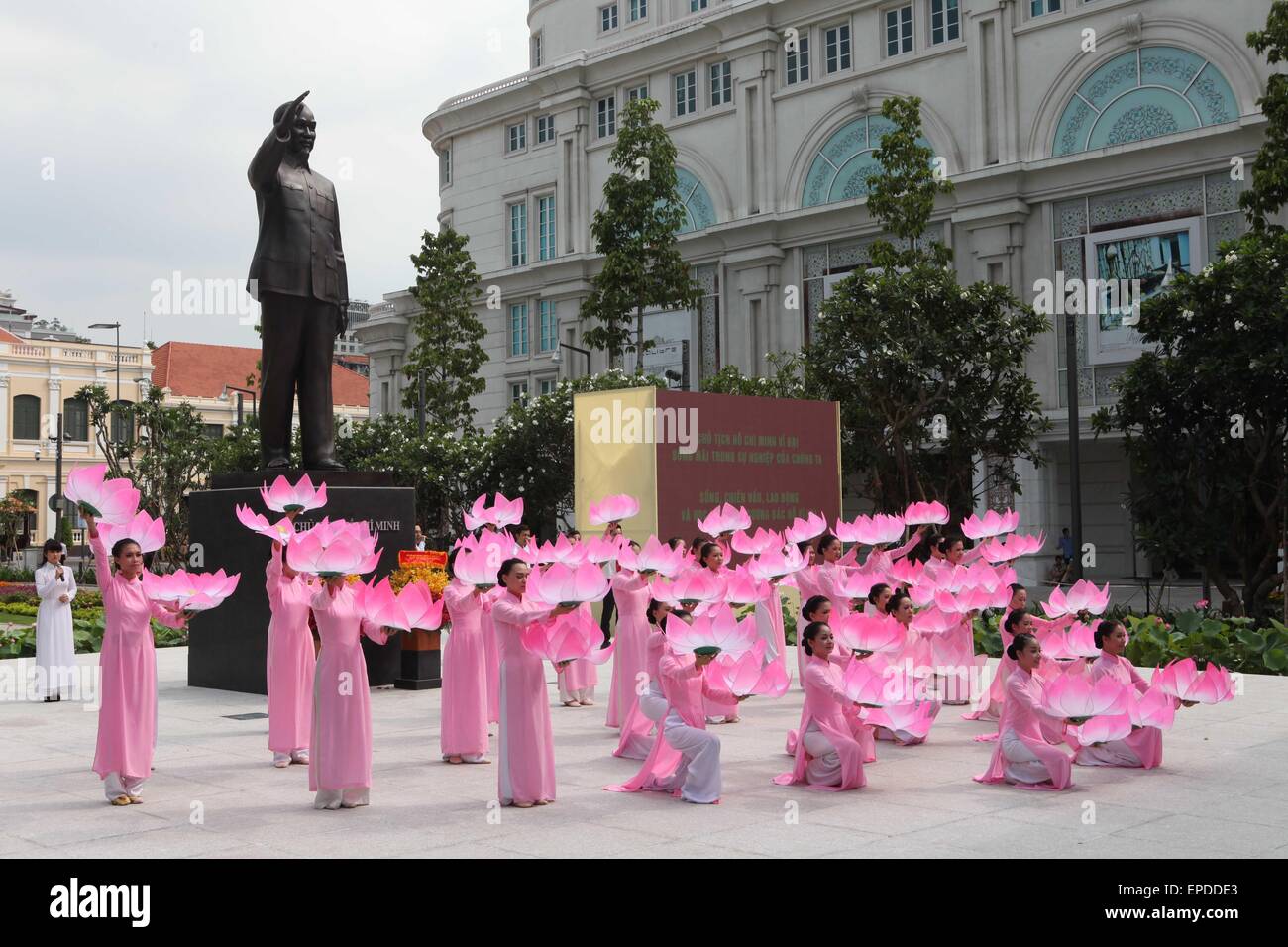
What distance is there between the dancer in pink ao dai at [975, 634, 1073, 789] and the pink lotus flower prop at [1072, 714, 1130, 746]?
0.58 ft

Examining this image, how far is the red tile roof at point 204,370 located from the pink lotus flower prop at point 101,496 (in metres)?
54.4

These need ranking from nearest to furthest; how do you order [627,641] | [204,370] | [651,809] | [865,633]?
[651,809], [865,633], [627,641], [204,370]

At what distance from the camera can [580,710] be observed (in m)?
11.7

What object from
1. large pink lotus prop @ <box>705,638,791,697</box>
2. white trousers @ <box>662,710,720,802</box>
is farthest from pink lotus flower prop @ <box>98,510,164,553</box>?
large pink lotus prop @ <box>705,638,791,697</box>

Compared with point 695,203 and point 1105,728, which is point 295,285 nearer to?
point 1105,728

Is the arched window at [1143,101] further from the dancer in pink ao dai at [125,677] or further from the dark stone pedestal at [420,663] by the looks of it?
the dancer in pink ao dai at [125,677]

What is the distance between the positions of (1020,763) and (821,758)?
3.86 ft

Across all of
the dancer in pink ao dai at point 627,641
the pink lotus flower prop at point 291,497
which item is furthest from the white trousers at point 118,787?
the dancer in pink ao dai at point 627,641

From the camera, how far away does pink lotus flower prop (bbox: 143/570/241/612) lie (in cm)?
780

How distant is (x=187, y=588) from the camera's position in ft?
25.7

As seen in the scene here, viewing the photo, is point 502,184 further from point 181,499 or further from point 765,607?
point 765,607

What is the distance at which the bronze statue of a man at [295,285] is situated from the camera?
12398mm

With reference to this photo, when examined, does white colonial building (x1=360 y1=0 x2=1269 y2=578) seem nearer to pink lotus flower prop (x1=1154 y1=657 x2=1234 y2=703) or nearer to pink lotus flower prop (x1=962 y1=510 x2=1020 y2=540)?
pink lotus flower prop (x1=962 y1=510 x2=1020 y2=540)

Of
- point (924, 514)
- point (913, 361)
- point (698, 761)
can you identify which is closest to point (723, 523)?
point (924, 514)
